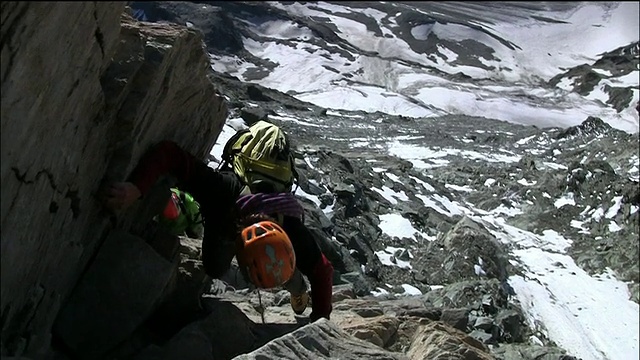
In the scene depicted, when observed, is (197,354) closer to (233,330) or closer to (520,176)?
(233,330)

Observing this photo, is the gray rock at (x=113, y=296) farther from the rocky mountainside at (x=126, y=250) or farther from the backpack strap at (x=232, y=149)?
the backpack strap at (x=232, y=149)

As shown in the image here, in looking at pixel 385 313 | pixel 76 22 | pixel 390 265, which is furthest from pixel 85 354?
pixel 390 265

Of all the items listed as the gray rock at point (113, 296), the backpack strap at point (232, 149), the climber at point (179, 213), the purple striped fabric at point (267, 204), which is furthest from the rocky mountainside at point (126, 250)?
the purple striped fabric at point (267, 204)

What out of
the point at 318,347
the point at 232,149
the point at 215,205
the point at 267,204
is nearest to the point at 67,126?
the point at 215,205

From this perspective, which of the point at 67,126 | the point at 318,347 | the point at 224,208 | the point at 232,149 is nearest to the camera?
the point at 67,126

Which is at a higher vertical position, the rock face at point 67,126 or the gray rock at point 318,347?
the rock face at point 67,126

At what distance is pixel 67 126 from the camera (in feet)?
13.9

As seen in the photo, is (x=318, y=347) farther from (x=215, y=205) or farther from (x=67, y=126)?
(x=67, y=126)

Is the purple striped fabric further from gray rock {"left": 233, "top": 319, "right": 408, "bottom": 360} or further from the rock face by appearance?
gray rock {"left": 233, "top": 319, "right": 408, "bottom": 360}

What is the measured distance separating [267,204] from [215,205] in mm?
411

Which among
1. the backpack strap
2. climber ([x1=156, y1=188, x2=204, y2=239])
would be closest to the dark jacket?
the backpack strap

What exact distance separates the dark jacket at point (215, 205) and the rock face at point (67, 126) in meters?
0.16

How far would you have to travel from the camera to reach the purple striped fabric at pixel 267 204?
5.79 meters

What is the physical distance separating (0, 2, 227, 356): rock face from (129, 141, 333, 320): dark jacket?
16 cm
